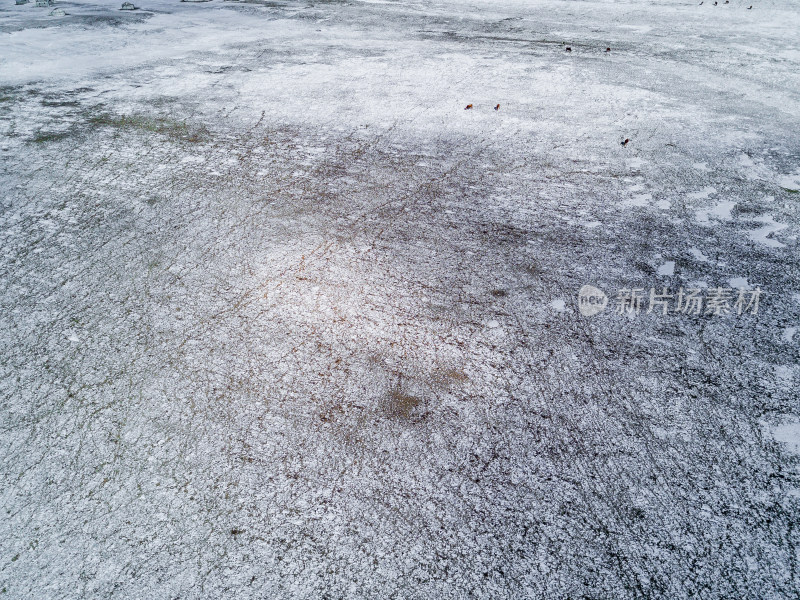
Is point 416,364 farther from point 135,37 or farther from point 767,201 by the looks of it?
point 135,37

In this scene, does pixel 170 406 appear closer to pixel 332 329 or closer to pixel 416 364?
pixel 332 329

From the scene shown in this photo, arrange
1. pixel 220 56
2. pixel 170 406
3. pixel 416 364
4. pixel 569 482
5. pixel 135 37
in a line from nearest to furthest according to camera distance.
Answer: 1. pixel 569 482
2. pixel 170 406
3. pixel 416 364
4. pixel 220 56
5. pixel 135 37

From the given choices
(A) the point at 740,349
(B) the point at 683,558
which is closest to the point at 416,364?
(B) the point at 683,558

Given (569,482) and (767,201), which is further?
(767,201)

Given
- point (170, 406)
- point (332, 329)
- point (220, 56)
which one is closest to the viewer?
point (170, 406)

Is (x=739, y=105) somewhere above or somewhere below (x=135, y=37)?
below

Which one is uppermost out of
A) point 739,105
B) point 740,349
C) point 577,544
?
point 739,105

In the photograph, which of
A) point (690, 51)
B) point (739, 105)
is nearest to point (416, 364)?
point (739, 105)
